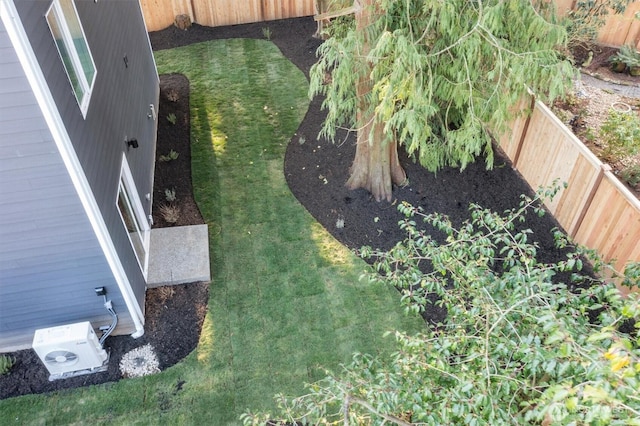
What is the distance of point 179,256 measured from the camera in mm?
7137

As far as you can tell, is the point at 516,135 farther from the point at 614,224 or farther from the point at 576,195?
the point at 614,224

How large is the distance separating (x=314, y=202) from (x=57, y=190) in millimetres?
4430

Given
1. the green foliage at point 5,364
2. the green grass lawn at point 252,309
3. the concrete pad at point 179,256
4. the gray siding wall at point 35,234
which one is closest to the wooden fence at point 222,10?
the green grass lawn at point 252,309

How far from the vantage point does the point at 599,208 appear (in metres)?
6.32

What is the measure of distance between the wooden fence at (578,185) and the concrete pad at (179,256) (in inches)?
210

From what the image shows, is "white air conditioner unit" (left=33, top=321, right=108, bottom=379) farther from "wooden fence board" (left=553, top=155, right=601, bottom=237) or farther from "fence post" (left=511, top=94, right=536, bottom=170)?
"fence post" (left=511, top=94, right=536, bottom=170)

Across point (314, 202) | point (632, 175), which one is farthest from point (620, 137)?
point (314, 202)

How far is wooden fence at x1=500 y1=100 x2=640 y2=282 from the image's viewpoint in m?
5.90

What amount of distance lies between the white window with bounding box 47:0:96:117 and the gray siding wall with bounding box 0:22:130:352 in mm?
896

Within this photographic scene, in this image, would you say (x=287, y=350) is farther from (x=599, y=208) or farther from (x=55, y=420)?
(x=599, y=208)

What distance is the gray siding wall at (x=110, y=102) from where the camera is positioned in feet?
14.7

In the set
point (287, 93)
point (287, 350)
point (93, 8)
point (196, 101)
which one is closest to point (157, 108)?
point (196, 101)

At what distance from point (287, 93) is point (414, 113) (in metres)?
6.47

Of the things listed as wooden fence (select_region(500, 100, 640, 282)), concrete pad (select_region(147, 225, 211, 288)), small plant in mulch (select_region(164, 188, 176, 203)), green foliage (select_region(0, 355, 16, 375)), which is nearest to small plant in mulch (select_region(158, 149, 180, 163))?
small plant in mulch (select_region(164, 188, 176, 203))
